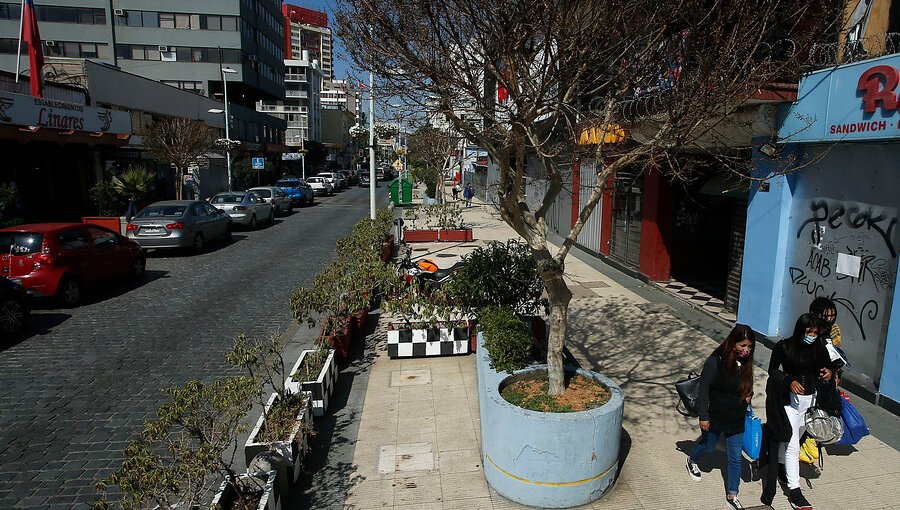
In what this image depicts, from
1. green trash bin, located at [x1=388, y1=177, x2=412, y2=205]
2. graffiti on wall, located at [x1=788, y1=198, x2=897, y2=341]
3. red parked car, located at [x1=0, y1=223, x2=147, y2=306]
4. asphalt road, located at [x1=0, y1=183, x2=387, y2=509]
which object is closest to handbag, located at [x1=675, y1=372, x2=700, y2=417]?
graffiti on wall, located at [x1=788, y1=198, x2=897, y2=341]

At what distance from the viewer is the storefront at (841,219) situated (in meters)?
6.75

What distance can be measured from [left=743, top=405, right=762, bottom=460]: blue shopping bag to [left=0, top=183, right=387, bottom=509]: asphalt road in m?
5.79

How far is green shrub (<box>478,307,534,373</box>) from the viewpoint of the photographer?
6.19 metres

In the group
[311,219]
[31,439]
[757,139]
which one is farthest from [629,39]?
[311,219]

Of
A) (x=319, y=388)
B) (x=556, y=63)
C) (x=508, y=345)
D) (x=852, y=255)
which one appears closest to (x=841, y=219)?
(x=852, y=255)

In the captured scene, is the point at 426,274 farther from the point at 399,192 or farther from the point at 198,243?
the point at 399,192

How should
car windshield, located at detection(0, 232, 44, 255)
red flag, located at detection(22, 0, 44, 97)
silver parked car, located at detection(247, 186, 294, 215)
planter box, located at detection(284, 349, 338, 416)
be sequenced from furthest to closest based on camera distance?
silver parked car, located at detection(247, 186, 294, 215)
red flag, located at detection(22, 0, 44, 97)
car windshield, located at detection(0, 232, 44, 255)
planter box, located at detection(284, 349, 338, 416)

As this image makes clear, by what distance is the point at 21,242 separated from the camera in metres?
11.0

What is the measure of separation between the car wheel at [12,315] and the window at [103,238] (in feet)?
9.30

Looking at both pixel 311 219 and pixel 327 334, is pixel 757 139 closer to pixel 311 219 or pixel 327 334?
pixel 327 334

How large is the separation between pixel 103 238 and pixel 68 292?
1.72 metres

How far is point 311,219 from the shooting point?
92.3 ft

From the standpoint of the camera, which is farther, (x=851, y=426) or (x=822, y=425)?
(x=851, y=426)

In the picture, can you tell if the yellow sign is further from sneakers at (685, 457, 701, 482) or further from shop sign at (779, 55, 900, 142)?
sneakers at (685, 457, 701, 482)
